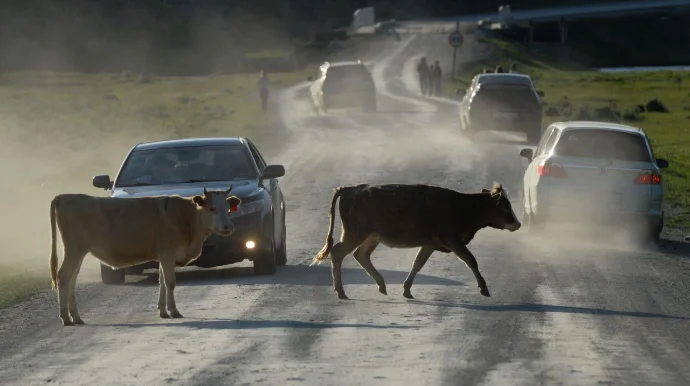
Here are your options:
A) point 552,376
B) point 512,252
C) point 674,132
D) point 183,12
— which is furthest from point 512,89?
point 183,12

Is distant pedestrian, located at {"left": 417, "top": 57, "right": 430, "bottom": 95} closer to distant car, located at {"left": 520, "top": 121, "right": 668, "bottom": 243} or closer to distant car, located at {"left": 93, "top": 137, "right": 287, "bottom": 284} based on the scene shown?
distant car, located at {"left": 520, "top": 121, "right": 668, "bottom": 243}

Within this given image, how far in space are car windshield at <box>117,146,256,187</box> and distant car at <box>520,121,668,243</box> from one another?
5143 mm

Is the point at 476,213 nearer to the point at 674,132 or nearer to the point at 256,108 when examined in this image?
the point at 674,132

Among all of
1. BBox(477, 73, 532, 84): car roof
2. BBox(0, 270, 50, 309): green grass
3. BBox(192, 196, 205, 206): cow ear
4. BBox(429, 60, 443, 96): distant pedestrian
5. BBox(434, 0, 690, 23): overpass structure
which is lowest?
BBox(434, 0, 690, 23): overpass structure

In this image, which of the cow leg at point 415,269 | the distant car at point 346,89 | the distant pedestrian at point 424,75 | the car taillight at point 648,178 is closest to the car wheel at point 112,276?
the cow leg at point 415,269

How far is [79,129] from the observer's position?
51.2 meters

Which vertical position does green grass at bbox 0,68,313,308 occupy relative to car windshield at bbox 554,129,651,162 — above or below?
below

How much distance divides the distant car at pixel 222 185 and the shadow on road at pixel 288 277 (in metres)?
0.22

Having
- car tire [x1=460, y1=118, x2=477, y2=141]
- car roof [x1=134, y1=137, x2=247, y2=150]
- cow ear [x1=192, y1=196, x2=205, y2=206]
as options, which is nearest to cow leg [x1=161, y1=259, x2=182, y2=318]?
cow ear [x1=192, y1=196, x2=205, y2=206]

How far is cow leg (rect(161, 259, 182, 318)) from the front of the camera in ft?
47.3

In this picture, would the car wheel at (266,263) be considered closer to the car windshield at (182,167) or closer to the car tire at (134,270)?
the car windshield at (182,167)

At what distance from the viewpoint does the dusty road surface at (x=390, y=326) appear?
1120 centimetres

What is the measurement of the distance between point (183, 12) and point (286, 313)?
130843 millimetres

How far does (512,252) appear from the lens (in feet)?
67.6
